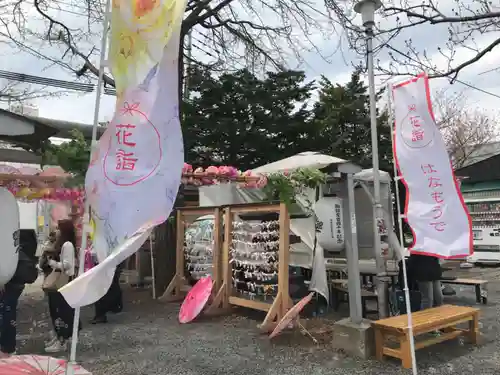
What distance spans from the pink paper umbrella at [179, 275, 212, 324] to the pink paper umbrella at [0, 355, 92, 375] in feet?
11.7

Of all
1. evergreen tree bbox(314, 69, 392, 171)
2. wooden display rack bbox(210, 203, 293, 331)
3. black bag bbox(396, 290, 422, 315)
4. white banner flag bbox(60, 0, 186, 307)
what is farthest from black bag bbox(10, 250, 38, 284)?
evergreen tree bbox(314, 69, 392, 171)

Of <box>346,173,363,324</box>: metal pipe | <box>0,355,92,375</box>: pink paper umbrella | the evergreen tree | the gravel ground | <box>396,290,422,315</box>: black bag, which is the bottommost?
the gravel ground

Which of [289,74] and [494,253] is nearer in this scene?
[494,253]

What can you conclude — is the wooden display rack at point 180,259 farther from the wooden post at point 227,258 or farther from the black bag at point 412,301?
the black bag at point 412,301

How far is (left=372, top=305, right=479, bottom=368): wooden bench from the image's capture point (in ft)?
16.5

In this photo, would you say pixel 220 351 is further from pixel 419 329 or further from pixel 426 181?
pixel 426 181

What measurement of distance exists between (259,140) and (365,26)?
952cm

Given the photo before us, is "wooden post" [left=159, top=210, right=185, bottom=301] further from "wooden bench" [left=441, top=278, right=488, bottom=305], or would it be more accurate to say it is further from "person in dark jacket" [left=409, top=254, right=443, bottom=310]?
"wooden bench" [left=441, top=278, right=488, bottom=305]

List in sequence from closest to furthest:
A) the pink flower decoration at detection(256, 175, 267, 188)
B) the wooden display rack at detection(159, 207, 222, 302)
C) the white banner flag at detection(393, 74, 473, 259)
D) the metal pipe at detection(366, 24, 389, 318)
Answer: the white banner flag at detection(393, 74, 473, 259) → the metal pipe at detection(366, 24, 389, 318) → the pink flower decoration at detection(256, 175, 267, 188) → the wooden display rack at detection(159, 207, 222, 302)

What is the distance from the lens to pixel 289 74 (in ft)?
54.4

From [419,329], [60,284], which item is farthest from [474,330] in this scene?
[60,284]

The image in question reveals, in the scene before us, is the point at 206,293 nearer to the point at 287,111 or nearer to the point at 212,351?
the point at 212,351

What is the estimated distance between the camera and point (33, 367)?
3537 mm

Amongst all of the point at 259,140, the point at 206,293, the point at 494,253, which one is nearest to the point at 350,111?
the point at 259,140
